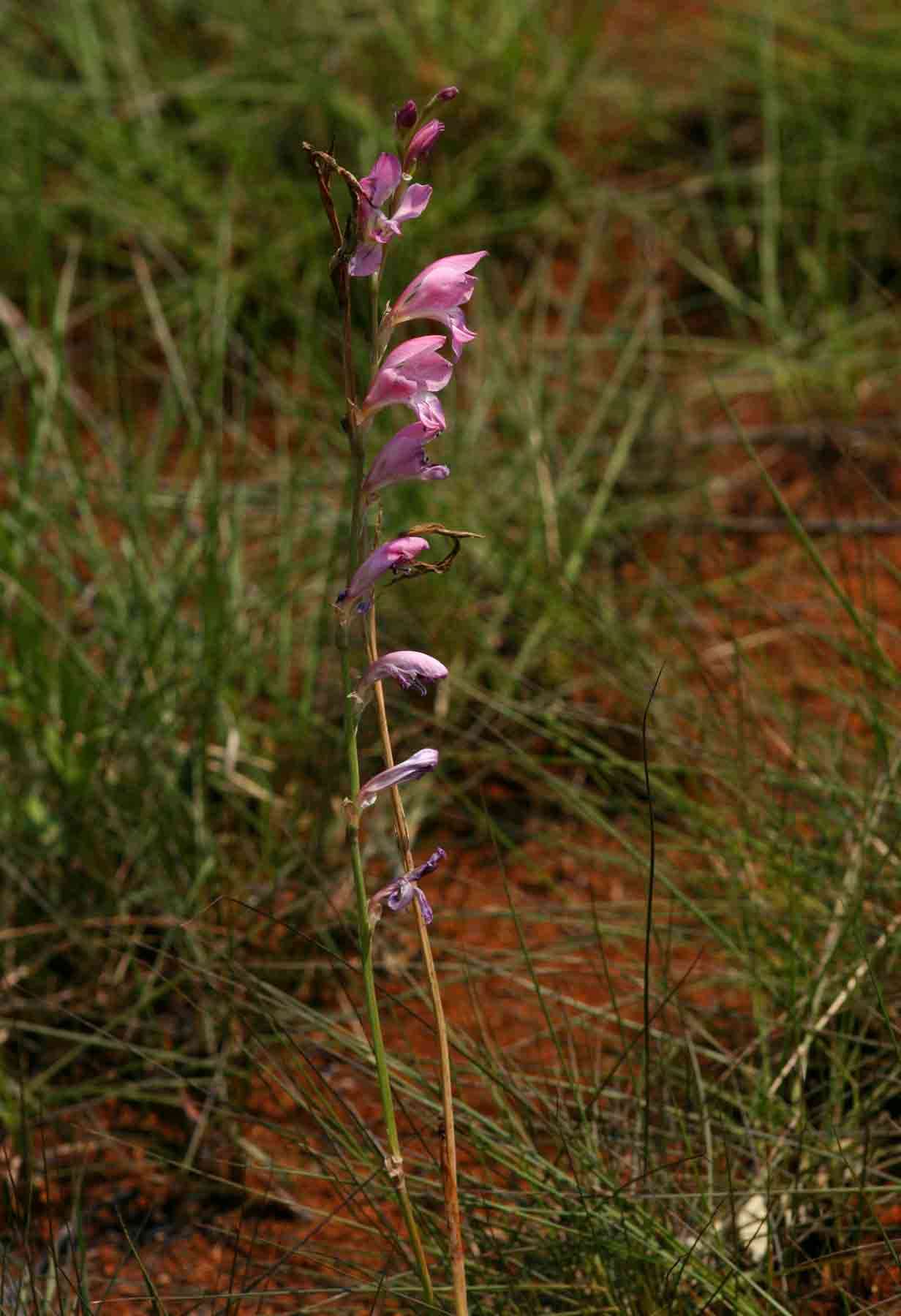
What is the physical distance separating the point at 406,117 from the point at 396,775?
465 millimetres

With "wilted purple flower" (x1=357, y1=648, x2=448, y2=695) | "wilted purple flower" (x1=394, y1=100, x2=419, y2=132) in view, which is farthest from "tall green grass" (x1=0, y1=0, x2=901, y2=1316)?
"wilted purple flower" (x1=357, y1=648, x2=448, y2=695)

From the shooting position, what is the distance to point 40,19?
13.3 feet

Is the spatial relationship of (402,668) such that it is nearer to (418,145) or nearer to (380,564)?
(380,564)

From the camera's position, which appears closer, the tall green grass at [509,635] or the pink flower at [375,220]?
the pink flower at [375,220]

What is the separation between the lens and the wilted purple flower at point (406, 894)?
110cm

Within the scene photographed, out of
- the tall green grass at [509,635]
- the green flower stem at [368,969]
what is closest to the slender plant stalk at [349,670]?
the green flower stem at [368,969]

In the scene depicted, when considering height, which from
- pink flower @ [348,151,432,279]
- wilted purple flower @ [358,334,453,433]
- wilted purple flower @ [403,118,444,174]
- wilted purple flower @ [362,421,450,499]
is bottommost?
wilted purple flower @ [362,421,450,499]

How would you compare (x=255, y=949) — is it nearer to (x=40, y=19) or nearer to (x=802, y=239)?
(x=802, y=239)

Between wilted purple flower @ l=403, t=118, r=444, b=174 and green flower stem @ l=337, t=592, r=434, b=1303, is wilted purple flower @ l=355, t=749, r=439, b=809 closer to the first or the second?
green flower stem @ l=337, t=592, r=434, b=1303

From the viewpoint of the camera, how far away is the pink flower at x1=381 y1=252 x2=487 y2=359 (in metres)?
1.12

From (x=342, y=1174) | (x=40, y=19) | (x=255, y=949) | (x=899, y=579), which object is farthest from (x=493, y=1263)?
(x=40, y=19)

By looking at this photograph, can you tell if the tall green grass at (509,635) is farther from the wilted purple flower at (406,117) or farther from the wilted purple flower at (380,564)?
the wilted purple flower at (380,564)

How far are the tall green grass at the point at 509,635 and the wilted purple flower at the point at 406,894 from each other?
0.20 metres

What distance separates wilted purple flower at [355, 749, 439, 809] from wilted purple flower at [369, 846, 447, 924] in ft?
0.19
